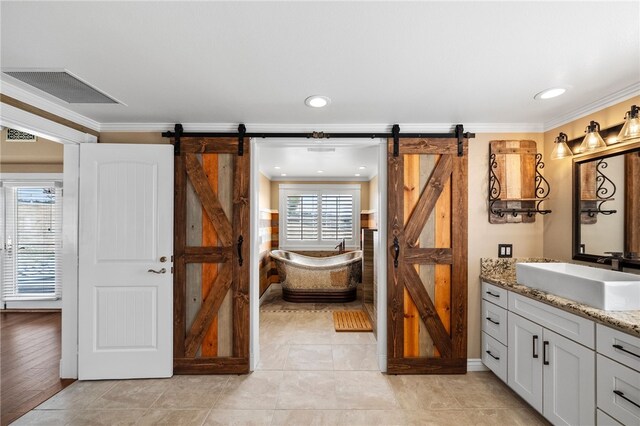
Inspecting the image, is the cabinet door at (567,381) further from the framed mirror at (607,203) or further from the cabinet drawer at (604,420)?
the framed mirror at (607,203)

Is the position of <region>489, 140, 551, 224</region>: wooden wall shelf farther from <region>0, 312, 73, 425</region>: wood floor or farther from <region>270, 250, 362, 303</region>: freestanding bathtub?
<region>0, 312, 73, 425</region>: wood floor

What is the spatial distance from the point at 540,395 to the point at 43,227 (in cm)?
643

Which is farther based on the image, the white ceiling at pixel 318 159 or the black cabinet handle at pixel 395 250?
the white ceiling at pixel 318 159

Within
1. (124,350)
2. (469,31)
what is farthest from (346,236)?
(469,31)

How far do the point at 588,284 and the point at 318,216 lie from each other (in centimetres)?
469

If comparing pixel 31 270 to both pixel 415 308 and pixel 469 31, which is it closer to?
pixel 415 308

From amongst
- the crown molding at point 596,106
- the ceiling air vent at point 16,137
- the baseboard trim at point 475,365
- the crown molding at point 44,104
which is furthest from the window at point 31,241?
the crown molding at point 596,106

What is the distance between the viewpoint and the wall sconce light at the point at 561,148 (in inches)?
95.2

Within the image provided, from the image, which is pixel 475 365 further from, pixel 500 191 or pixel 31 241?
pixel 31 241

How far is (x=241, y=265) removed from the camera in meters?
2.77

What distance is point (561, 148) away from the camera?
7.98ft

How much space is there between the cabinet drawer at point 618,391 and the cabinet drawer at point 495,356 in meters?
0.85

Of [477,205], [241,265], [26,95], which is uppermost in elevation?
[26,95]

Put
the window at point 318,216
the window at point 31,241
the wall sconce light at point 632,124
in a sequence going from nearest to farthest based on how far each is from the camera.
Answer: the wall sconce light at point 632,124, the window at point 31,241, the window at point 318,216
